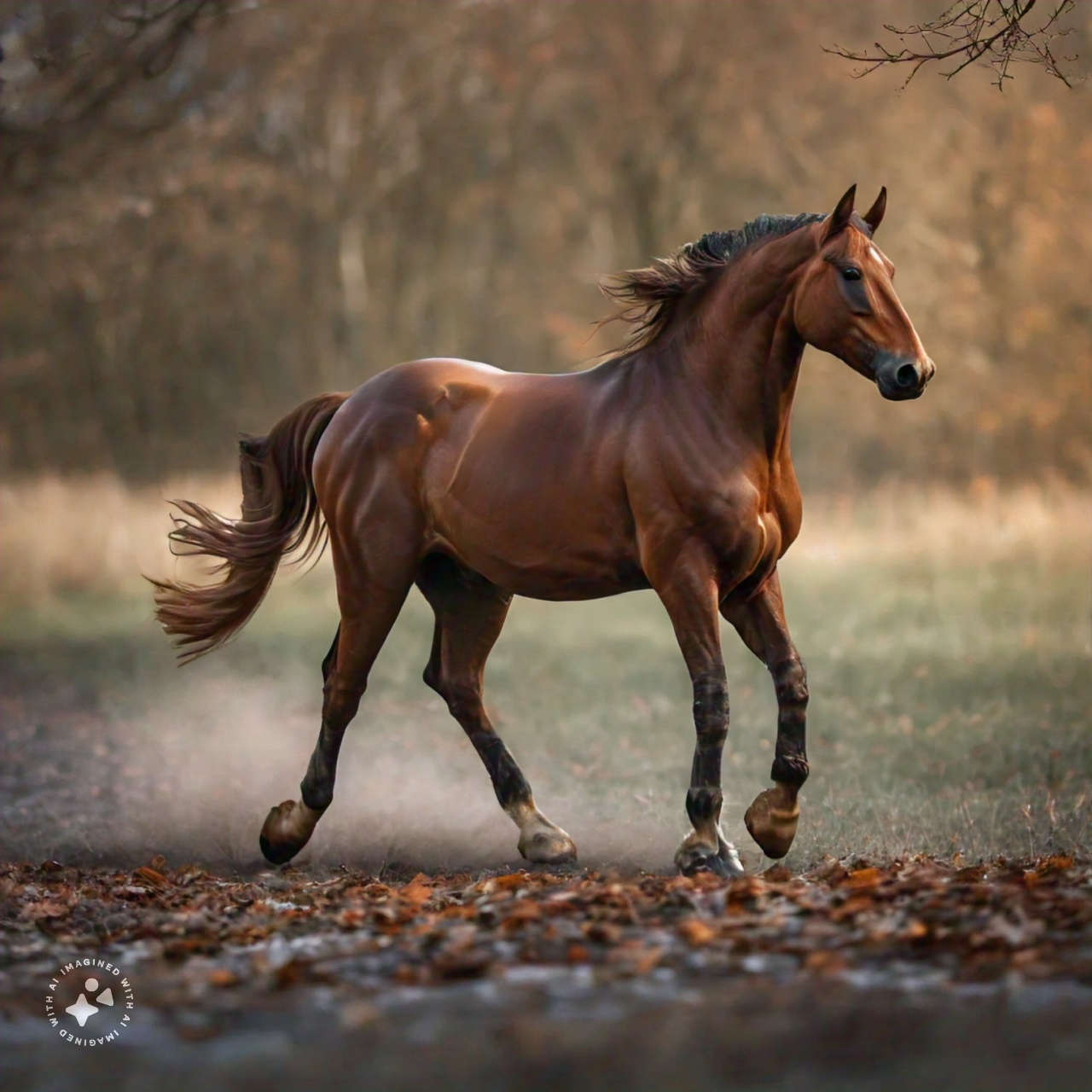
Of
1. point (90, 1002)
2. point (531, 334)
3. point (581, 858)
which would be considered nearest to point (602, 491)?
point (581, 858)

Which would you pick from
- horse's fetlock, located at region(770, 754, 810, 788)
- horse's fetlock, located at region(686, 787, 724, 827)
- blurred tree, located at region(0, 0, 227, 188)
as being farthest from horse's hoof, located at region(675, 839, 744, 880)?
blurred tree, located at region(0, 0, 227, 188)

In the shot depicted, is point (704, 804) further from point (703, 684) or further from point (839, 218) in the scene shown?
point (839, 218)

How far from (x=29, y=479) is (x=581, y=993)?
16.8 m

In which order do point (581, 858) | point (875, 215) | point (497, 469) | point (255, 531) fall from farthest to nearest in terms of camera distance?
point (255, 531), point (581, 858), point (497, 469), point (875, 215)

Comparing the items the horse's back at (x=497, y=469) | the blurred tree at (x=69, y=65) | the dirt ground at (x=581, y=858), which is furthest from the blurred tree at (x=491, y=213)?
the horse's back at (x=497, y=469)

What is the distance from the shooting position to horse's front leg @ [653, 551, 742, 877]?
6340 millimetres

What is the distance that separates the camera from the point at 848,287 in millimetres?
6246

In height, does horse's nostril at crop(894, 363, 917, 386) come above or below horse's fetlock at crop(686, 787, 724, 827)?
above

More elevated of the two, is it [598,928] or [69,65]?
[69,65]

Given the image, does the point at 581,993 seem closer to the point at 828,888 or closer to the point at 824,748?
the point at 828,888

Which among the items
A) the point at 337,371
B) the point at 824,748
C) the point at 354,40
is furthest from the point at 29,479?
the point at 824,748

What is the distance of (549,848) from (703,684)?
1428 millimetres

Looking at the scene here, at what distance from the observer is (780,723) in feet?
21.7

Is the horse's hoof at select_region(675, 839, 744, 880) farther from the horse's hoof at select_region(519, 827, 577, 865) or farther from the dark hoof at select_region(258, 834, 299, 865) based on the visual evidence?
the dark hoof at select_region(258, 834, 299, 865)
